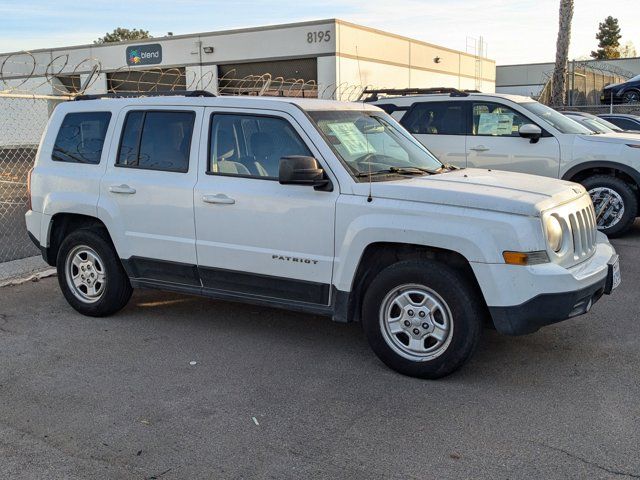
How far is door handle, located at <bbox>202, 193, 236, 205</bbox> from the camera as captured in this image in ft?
17.2

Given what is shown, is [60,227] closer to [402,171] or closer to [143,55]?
[402,171]

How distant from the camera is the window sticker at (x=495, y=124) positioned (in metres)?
9.69

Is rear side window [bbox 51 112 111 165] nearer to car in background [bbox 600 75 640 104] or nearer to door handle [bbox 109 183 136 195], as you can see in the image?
door handle [bbox 109 183 136 195]

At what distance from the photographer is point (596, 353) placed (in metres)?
5.15

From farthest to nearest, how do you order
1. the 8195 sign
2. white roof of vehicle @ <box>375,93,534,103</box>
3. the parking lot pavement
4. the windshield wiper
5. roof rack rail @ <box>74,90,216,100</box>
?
the 8195 sign < white roof of vehicle @ <box>375,93,534,103</box> < roof rack rail @ <box>74,90,216,100</box> < the windshield wiper < the parking lot pavement

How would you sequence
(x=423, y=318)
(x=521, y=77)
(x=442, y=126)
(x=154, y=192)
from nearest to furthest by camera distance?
(x=423, y=318) → (x=154, y=192) → (x=442, y=126) → (x=521, y=77)

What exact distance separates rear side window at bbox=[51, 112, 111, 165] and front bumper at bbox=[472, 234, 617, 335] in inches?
141

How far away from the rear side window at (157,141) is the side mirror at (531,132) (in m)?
5.36

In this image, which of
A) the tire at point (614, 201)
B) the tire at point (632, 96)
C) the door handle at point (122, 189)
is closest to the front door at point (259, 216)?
the door handle at point (122, 189)

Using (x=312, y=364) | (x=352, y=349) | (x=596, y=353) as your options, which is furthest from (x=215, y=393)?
(x=596, y=353)

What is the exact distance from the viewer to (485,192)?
4555mm

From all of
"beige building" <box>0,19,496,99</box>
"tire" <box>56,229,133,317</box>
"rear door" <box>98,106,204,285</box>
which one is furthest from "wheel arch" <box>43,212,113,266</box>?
"beige building" <box>0,19,496,99</box>

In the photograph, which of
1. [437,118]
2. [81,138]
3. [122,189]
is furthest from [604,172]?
[81,138]

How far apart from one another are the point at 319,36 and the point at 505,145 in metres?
24.5
